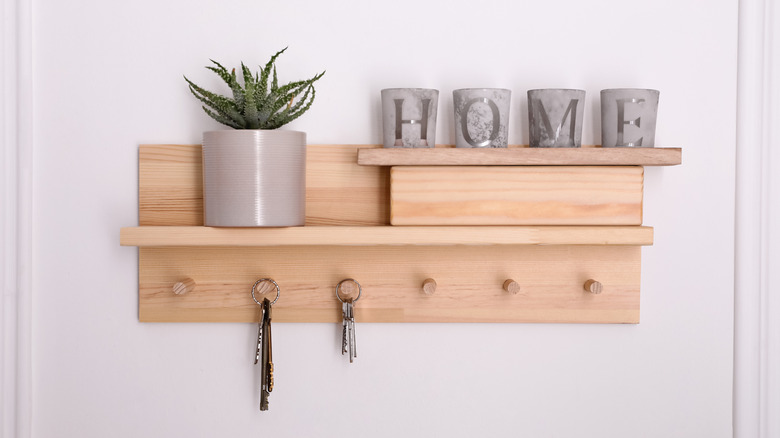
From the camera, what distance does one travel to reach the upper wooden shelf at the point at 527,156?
0.85m

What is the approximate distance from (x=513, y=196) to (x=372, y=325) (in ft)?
0.90

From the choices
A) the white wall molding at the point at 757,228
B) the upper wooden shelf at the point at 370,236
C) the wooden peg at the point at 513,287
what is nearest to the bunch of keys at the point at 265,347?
the upper wooden shelf at the point at 370,236

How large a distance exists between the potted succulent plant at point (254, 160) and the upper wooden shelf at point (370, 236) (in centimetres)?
2

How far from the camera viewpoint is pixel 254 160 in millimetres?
834

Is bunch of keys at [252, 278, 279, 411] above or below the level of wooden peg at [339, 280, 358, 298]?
below

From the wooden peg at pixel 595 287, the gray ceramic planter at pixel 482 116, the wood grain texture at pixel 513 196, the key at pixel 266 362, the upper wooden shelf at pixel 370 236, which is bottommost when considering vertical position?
the key at pixel 266 362

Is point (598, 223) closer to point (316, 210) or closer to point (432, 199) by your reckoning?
point (432, 199)

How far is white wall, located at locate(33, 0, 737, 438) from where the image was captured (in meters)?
0.95

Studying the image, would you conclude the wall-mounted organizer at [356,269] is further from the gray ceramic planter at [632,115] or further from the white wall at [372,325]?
the gray ceramic planter at [632,115]

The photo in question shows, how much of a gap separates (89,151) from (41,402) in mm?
371

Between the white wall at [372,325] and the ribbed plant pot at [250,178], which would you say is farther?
the white wall at [372,325]

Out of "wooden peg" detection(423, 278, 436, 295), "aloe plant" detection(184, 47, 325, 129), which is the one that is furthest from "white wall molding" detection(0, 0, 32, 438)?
"wooden peg" detection(423, 278, 436, 295)

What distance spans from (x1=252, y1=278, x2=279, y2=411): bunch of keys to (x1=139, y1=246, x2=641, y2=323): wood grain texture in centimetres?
2

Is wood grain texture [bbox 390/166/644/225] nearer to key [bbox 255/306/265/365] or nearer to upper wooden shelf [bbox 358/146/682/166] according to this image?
upper wooden shelf [bbox 358/146/682/166]
